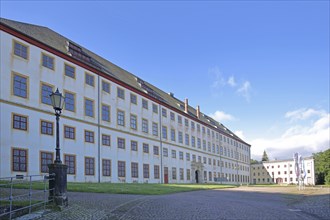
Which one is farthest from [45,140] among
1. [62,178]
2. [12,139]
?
[62,178]

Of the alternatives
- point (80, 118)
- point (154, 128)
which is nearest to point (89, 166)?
point (80, 118)

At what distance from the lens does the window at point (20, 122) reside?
86.8 ft

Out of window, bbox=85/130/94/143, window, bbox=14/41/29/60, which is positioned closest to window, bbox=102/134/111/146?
window, bbox=85/130/94/143

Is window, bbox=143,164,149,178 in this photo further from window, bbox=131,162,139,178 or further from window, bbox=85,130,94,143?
window, bbox=85,130,94,143

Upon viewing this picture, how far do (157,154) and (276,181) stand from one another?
87.2m

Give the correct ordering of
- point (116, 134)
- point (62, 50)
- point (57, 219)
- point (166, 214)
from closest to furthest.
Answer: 1. point (57, 219)
2. point (166, 214)
3. point (62, 50)
4. point (116, 134)

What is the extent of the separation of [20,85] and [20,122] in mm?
2941

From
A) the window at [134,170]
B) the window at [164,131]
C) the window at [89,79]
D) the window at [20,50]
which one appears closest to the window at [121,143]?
the window at [134,170]

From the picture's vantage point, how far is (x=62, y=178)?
1102 cm

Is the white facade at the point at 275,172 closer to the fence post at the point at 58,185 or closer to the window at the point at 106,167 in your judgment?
the window at the point at 106,167

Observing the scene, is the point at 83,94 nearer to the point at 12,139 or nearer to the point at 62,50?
the point at 62,50

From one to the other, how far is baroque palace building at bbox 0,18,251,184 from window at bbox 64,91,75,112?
0.30 ft

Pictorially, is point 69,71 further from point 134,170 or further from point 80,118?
point 134,170

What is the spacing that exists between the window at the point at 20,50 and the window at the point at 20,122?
4.93 meters
